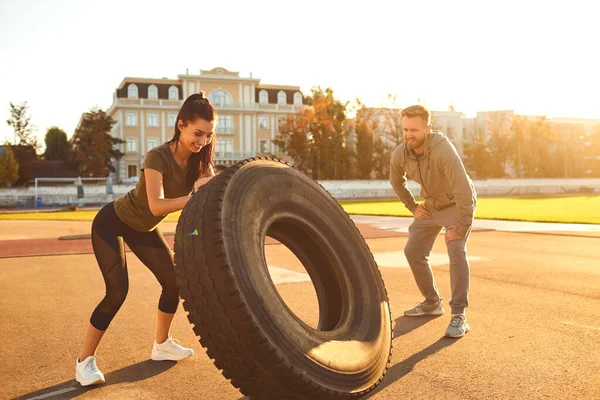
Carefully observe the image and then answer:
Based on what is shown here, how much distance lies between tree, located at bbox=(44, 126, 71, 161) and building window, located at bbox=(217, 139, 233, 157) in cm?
2415

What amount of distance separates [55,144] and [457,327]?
89.3m

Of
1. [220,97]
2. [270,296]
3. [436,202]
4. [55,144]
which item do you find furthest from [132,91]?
[270,296]

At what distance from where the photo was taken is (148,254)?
4.30m

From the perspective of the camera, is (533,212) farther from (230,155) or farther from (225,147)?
(225,147)

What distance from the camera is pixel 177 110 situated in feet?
235

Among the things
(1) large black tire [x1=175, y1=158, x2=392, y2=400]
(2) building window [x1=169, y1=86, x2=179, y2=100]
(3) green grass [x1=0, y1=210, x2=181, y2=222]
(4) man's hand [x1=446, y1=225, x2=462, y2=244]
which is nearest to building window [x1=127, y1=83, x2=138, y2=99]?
(2) building window [x1=169, y1=86, x2=179, y2=100]

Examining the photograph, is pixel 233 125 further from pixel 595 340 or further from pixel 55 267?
A: pixel 595 340

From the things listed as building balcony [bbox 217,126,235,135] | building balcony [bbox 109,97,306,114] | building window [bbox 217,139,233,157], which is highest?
building balcony [bbox 109,97,306,114]

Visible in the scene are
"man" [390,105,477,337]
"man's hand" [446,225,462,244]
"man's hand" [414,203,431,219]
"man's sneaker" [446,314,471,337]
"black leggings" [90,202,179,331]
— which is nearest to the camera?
"black leggings" [90,202,179,331]

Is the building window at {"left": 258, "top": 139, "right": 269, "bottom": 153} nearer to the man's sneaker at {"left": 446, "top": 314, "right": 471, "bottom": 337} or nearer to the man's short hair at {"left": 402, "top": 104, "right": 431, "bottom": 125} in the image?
the man's short hair at {"left": 402, "top": 104, "right": 431, "bottom": 125}

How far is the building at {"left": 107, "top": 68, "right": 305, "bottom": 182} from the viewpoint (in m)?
72.8

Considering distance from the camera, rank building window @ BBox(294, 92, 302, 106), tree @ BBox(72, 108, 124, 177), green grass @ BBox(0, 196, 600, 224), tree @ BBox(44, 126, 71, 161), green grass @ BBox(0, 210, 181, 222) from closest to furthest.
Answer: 1. green grass @ BBox(0, 196, 600, 224)
2. green grass @ BBox(0, 210, 181, 222)
3. tree @ BBox(72, 108, 124, 177)
4. building window @ BBox(294, 92, 302, 106)
5. tree @ BBox(44, 126, 71, 161)

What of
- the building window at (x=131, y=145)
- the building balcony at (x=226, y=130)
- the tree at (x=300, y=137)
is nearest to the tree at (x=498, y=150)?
the tree at (x=300, y=137)

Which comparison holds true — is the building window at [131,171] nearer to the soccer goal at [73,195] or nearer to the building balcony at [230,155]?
the building balcony at [230,155]
